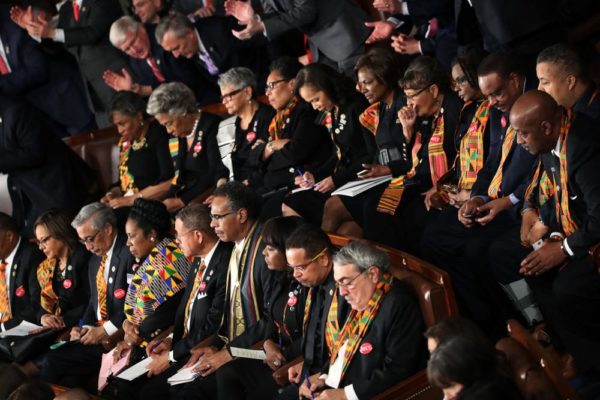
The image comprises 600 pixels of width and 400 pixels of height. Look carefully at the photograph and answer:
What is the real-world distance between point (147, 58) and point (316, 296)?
2.95 meters

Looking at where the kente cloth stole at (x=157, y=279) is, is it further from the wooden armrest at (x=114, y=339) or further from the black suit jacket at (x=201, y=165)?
the black suit jacket at (x=201, y=165)

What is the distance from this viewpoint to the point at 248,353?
3.99 meters

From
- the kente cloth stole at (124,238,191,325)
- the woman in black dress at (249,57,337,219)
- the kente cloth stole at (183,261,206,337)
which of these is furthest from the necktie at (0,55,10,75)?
the kente cloth stole at (183,261,206,337)

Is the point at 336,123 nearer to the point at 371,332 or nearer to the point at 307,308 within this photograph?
the point at 307,308

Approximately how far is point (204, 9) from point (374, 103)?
1.80 meters

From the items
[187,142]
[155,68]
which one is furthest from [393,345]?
[155,68]

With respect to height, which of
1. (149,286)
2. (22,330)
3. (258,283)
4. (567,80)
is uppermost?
(567,80)

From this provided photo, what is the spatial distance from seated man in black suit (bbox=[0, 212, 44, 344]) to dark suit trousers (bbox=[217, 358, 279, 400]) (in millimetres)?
2081

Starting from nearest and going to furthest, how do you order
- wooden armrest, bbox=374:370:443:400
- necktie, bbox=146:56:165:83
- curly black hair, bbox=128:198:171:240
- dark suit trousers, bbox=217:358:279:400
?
1. wooden armrest, bbox=374:370:443:400
2. dark suit trousers, bbox=217:358:279:400
3. curly black hair, bbox=128:198:171:240
4. necktie, bbox=146:56:165:83

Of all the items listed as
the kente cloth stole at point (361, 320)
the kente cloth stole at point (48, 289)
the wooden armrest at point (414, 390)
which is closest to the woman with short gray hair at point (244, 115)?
the kente cloth stole at point (48, 289)

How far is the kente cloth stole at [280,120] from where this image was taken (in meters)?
5.16

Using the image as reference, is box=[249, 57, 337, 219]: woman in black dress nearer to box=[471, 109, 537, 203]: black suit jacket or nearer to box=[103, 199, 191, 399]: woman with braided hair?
box=[103, 199, 191, 399]: woman with braided hair

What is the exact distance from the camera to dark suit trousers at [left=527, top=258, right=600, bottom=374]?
3258mm

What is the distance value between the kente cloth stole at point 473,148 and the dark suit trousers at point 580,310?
0.84 meters
